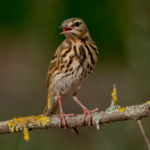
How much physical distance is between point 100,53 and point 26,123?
2.44m

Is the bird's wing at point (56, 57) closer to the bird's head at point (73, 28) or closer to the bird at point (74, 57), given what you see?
the bird at point (74, 57)

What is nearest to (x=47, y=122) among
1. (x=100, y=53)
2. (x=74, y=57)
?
(x=74, y=57)

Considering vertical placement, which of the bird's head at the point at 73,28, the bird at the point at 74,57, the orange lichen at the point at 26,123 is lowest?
the orange lichen at the point at 26,123

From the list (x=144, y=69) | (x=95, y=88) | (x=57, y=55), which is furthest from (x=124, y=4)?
(x=57, y=55)

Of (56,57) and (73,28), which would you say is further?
(56,57)

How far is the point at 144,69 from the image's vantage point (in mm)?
4723

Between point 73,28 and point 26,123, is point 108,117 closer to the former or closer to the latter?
point 26,123

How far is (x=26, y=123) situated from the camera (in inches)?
103

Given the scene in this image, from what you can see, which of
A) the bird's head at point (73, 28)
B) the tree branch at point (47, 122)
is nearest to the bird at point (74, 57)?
the bird's head at point (73, 28)

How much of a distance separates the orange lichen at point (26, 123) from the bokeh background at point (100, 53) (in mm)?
1592

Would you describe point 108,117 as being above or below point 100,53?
below

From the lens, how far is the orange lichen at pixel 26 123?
8.47 ft

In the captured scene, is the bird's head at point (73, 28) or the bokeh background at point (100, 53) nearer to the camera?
the bird's head at point (73, 28)

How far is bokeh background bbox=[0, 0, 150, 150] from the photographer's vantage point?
14.9 ft
